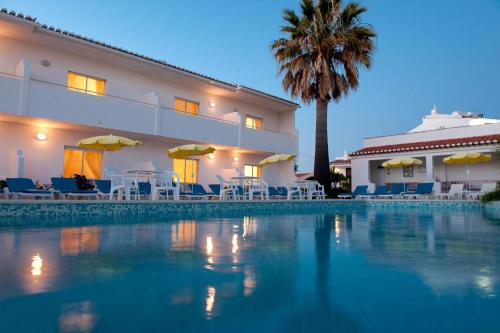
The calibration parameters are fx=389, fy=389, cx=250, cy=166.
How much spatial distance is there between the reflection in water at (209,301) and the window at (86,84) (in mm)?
14234

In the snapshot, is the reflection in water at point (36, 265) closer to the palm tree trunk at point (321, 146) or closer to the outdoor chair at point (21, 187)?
the outdoor chair at point (21, 187)

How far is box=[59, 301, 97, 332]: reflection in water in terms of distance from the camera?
6.83ft

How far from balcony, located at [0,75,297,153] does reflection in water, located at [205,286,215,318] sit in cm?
1271

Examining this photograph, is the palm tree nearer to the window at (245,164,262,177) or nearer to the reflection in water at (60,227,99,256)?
the window at (245,164,262,177)

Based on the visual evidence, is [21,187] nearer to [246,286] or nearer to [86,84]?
[86,84]

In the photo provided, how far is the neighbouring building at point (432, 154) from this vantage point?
22.5 m

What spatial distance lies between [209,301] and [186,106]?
59.4 feet

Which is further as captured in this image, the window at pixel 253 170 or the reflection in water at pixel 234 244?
the window at pixel 253 170

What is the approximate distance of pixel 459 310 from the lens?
2461mm

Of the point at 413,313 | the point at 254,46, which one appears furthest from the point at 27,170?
the point at 254,46

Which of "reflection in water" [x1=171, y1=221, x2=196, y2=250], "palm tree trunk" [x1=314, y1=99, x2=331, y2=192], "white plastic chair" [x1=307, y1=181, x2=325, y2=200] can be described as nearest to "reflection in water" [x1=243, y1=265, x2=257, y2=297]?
"reflection in water" [x1=171, y1=221, x2=196, y2=250]

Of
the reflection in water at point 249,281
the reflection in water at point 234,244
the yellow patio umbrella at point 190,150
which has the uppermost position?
the yellow patio umbrella at point 190,150

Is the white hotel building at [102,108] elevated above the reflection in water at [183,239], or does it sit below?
above

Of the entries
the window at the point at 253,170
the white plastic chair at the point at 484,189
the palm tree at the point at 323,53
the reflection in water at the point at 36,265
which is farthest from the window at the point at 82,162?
the white plastic chair at the point at 484,189
